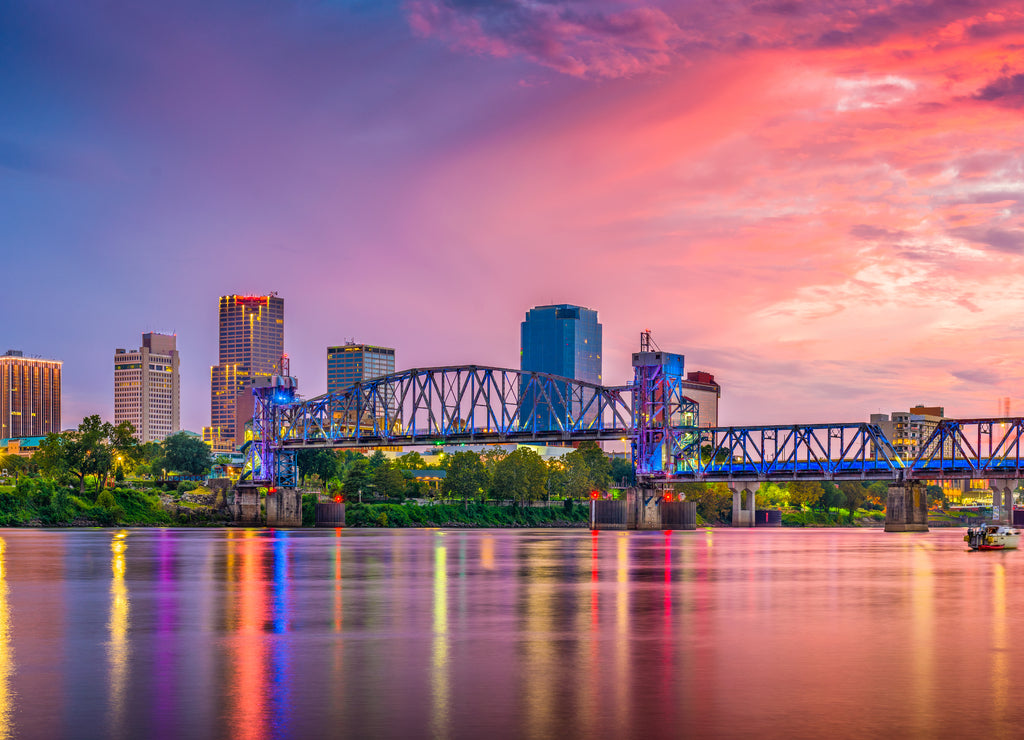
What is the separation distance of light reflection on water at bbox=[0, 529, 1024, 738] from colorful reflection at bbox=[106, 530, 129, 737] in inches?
3.3

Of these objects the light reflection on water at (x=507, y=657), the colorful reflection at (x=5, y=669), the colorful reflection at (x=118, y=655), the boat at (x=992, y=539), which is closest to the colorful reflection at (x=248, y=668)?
the light reflection on water at (x=507, y=657)

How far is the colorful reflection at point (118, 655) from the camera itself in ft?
64.3

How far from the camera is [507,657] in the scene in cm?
2652

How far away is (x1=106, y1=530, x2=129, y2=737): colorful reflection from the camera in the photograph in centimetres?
1961

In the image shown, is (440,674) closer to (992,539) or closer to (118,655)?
(118,655)

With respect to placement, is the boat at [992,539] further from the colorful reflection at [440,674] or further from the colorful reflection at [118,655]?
the colorful reflection at [118,655]

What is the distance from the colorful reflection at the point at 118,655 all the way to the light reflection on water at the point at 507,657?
83mm

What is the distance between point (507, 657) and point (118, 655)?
29.1 feet

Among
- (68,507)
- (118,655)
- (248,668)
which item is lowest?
(68,507)

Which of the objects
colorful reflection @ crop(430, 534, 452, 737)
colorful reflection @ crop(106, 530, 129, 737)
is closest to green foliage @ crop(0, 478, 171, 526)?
colorful reflection @ crop(106, 530, 129, 737)

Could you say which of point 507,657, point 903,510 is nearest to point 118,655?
point 507,657

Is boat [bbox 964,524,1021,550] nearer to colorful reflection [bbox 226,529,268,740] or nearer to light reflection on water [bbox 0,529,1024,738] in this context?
light reflection on water [bbox 0,529,1024,738]

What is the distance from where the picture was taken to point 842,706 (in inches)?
808

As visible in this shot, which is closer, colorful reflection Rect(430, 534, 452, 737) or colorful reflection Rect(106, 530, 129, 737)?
colorful reflection Rect(430, 534, 452, 737)
